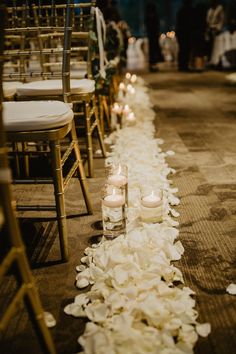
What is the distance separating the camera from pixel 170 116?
464 cm

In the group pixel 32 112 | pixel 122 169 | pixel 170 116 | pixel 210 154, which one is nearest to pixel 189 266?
pixel 122 169

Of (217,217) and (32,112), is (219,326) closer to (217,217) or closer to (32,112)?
(217,217)

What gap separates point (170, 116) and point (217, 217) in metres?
2.68

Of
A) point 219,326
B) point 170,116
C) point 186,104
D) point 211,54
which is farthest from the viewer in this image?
point 211,54

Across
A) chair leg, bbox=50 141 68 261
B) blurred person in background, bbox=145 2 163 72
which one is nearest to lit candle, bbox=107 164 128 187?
chair leg, bbox=50 141 68 261

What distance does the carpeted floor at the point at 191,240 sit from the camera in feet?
4.35

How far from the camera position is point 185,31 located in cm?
935

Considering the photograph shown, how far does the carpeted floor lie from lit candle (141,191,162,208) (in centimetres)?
18

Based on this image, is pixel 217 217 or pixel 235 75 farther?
pixel 235 75

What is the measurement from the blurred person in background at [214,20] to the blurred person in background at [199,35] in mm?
367

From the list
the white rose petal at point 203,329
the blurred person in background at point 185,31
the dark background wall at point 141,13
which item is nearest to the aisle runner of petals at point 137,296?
the white rose petal at point 203,329

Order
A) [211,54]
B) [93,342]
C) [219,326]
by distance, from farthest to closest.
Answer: [211,54], [219,326], [93,342]

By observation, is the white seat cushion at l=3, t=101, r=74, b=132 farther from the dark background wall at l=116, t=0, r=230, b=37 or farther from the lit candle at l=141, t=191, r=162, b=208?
the dark background wall at l=116, t=0, r=230, b=37

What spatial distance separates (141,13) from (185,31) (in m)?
10.6
